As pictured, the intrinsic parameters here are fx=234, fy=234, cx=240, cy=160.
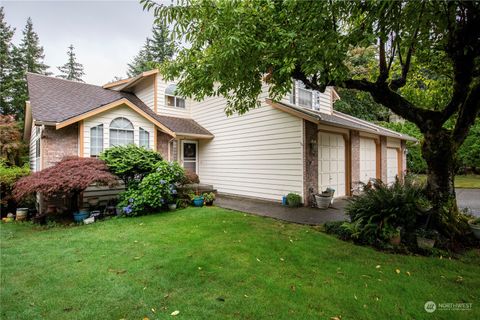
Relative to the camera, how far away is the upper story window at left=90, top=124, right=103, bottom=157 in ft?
28.5

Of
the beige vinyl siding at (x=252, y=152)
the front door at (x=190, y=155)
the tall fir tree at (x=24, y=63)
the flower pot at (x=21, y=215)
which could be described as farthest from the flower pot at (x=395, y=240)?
the tall fir tree at (x=24, y=63)

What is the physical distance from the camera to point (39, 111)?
319 inches

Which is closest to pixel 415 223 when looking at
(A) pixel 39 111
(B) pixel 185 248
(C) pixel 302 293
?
(C) pixel 302 293

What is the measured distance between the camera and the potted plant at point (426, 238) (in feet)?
15.3

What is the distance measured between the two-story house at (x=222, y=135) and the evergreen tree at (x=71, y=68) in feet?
70.2

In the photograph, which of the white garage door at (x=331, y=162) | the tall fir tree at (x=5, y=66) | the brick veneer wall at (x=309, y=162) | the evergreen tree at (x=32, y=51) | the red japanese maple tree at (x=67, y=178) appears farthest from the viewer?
the evergreen tree at (x=32, y=51)

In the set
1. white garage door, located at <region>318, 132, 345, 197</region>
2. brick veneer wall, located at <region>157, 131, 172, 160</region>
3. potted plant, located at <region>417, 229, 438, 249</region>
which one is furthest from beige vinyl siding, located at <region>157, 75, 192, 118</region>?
potted plant, located at <region>417, 229, 438, 249</region>

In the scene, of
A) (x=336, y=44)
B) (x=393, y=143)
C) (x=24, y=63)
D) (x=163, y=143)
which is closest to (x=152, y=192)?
(x=163, y=143)

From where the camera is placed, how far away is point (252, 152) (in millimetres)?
10180

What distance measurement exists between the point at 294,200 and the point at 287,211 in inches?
27.1

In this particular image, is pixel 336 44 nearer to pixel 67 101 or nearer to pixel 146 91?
pixel 67 101

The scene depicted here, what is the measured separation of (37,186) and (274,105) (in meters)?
7.93

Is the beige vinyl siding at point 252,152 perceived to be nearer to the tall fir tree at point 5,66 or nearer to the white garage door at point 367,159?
the white garage door at point 367,159

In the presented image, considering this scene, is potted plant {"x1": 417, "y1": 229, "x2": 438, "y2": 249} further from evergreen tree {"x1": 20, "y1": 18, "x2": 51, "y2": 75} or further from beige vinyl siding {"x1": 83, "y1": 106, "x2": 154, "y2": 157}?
evergreen tree {"x1": 20, "y1": 18, "x2": 51, "y2": 75}
